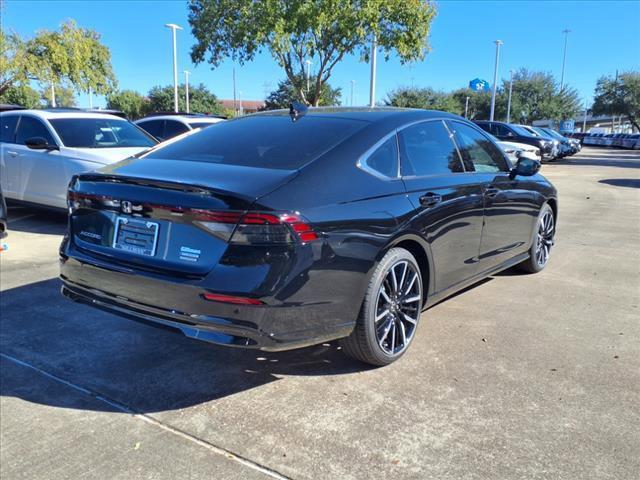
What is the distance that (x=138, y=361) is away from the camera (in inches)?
145

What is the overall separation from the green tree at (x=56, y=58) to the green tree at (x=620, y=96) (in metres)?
52.0

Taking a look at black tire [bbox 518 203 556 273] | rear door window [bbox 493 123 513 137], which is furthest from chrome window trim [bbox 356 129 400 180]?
rear door window [bbox 493 123 513 137]

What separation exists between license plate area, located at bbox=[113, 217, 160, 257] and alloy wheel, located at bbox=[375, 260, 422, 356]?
4.45ft

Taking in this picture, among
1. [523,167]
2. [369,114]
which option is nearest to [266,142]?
[369,114]

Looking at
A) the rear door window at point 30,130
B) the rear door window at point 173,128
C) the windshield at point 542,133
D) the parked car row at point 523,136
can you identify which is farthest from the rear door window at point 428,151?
the windshield at point 542,133

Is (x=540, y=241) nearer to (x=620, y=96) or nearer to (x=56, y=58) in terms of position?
(x=56, y=58)

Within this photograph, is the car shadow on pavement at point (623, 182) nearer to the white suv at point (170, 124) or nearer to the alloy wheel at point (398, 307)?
the white suv at point (170, 124)

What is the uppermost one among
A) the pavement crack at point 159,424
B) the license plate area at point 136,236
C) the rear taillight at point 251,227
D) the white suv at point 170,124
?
the white suv at point 170,124

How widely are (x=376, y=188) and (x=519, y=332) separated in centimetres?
177

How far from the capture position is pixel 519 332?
4.22m

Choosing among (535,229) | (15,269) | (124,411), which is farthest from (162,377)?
(535,229)

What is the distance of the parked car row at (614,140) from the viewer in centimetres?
4667

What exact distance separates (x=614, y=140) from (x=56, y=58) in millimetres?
45938

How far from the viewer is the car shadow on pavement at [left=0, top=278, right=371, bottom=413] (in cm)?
329
